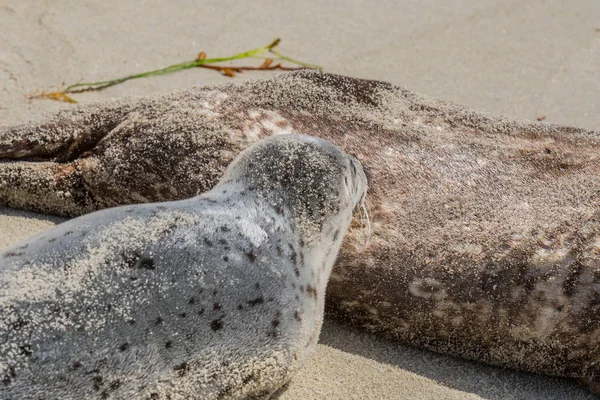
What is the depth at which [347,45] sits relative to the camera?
4.58m

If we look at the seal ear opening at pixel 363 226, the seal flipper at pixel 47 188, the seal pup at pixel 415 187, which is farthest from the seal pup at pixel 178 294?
the seal flipper at pixel 47 188

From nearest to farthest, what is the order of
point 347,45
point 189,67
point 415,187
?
point 415,187 < point 189,67 < point 347,45

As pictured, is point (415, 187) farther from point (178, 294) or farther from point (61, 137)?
point (61, 137)

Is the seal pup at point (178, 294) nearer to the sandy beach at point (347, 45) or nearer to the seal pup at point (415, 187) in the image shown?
the seal pup at point (415, 187)

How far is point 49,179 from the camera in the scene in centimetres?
312

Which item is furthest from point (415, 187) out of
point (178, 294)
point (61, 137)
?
point (61, 137)

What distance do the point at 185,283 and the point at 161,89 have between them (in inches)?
84.3

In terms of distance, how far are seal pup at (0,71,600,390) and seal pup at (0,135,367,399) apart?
0.44m

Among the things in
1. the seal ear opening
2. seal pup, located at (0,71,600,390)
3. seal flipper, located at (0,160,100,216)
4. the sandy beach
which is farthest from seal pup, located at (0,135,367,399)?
the sandy beach

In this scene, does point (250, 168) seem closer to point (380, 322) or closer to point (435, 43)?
point (380, 322)

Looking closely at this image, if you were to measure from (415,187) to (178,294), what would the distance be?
1.12 m

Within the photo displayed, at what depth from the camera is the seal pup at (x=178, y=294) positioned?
1858mm

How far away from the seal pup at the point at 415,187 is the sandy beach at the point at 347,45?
706 millimetres

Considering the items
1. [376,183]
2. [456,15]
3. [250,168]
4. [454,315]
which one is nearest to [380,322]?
[454,315]
